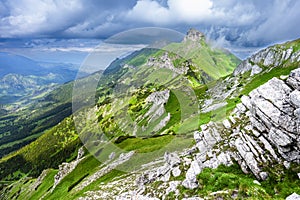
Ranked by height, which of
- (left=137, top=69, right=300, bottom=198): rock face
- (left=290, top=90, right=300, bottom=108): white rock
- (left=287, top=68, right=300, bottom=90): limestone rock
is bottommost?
(left=137, top=69, right=300, bottom=198): rock face

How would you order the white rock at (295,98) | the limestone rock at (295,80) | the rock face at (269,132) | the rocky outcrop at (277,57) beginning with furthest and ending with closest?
the rocky outcrop at (277,57) → the limestone rock at (295,80) → the white rock at (295,98) → the rock face at (269,132)

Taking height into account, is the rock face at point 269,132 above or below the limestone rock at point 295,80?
below

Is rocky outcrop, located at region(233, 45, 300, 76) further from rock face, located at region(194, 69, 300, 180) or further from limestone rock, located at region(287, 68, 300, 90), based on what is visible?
rock face, located at region(194, 69, 300, 180)

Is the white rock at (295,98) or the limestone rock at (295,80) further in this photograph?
the limestone rock at (295,80)

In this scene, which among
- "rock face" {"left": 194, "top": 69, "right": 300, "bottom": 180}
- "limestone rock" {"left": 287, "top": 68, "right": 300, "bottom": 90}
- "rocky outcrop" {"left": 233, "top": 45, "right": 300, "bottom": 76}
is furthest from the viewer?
"rocky outcrop" {"left": 233, "top": 45, "right": 300, "bottom": 76}

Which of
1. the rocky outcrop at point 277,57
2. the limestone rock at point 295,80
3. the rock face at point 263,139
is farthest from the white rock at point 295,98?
the rocky outcrop at point 277,57

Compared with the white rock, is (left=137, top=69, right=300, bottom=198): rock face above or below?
below

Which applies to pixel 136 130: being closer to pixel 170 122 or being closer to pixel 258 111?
pixel 170 122

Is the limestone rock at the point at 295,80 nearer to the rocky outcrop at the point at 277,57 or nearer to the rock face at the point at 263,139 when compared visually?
the rock face at the point at 263,139

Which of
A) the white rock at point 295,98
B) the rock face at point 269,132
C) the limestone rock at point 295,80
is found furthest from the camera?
the limestone rock at point 295,80

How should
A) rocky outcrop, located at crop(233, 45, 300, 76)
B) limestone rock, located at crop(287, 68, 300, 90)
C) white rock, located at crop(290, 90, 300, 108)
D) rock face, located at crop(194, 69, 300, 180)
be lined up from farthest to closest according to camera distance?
rocky outcrop, located at crop(233, 45, 300, 76) < limestone rock, located at crop(287, 68, 300, 90) < white rock, located at crop(290, 90, 300, 108) < rock face, located at crop(194, 69, 300, 180)

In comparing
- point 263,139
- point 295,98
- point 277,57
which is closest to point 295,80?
point 295,98

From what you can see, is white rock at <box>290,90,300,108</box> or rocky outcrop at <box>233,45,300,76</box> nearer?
white rock at <box>290,90,300,108</box>

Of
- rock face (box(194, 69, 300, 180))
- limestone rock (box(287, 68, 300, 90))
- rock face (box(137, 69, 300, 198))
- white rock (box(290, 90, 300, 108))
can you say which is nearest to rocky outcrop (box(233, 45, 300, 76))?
rock face (box(137, 69, 300, 198))
